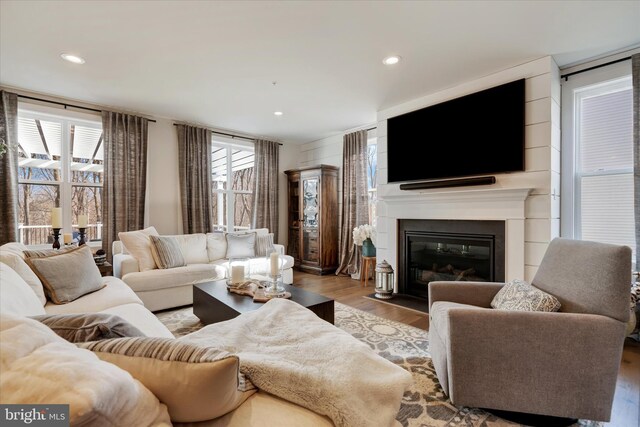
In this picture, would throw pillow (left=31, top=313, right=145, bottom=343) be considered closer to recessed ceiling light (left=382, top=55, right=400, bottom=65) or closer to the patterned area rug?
the patterned area rug

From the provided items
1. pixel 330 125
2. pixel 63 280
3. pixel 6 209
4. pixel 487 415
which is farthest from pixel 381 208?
pixel 6 209

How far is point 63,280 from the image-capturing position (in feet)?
6.83

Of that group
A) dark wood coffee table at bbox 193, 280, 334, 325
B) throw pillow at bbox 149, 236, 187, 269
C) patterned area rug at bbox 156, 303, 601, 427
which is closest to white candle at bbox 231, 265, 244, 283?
dark wood coffee table at bbox 193, 280, 334, 325

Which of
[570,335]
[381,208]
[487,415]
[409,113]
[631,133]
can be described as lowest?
[487,415]

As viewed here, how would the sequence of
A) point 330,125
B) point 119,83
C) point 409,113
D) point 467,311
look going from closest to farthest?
1. point 467,311
2. point 119,83
3. point 409,113
4. point 330,125

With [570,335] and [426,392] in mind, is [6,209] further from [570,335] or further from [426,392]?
[570,335]

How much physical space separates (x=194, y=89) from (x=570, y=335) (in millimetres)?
3800

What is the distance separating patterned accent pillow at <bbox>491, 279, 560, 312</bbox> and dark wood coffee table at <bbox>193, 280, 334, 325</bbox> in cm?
113

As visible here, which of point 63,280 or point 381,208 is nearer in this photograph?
point 63,280

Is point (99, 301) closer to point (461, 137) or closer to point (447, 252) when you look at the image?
point (447, 252)

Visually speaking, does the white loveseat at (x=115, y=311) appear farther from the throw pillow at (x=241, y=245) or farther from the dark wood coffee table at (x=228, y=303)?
the throw pillow at (x=241, y=245)

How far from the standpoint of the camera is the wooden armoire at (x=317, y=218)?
5.09 meters

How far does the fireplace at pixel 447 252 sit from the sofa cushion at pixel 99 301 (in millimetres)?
2890

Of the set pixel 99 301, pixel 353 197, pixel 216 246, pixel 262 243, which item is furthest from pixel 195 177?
pixel 99 301
